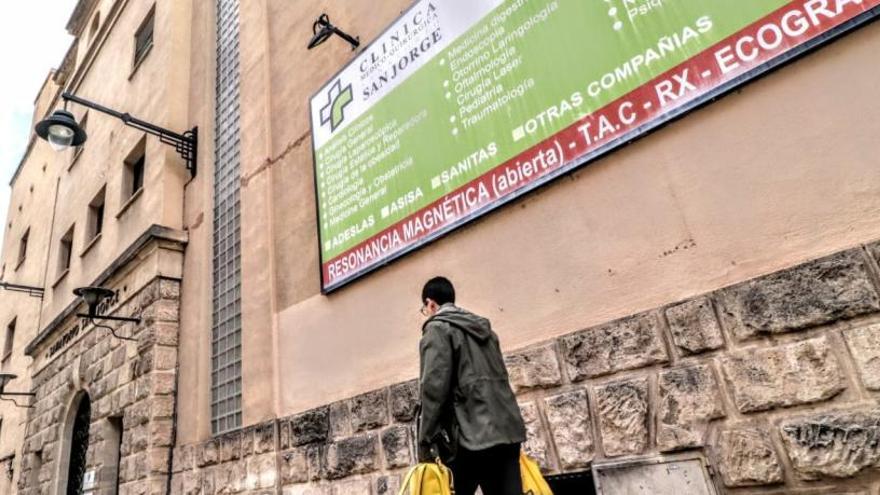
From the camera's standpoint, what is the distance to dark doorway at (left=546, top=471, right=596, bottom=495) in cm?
317

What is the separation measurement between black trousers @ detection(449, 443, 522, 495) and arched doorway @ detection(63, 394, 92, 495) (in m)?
8.04

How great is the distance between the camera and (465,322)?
278cm

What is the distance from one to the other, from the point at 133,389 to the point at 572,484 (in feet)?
20.2

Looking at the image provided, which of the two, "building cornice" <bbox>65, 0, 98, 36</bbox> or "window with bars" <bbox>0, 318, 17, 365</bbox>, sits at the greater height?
"building cornice" <bbox>65, 0, 98, 36</bbox>

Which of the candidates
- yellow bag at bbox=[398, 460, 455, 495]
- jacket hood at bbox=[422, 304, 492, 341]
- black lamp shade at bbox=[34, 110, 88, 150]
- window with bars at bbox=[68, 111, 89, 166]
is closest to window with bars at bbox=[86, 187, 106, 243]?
window with bars at bbox=[68, 111, 89, 166]

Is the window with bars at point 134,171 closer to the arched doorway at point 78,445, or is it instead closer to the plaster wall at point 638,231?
the arched doorway at point 78,445

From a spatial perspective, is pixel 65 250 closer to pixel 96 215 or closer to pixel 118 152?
pixel 96 215

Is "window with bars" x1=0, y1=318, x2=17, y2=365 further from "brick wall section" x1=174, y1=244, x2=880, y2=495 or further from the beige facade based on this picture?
"brick wall section" x1=174, y1=244, x2=880, y2=495

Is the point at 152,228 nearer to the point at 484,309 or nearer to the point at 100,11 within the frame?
the point at 484,309

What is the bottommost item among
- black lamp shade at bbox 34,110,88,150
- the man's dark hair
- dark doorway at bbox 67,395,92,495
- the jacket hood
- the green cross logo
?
the jacket hood

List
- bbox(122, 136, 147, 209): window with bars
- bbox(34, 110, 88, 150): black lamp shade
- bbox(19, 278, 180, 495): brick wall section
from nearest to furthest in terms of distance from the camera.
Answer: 1. bbox(19, 278, 180, 495): brick wall section
2. bbox(34, 110, 88, 150): black lamp shade
3. bbox(122, 136, 147, 209): window with bars

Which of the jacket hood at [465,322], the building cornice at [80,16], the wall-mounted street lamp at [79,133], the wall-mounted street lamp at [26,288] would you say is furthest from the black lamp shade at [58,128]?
the building cornice at [80,16]

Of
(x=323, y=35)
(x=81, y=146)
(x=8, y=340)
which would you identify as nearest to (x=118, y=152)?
(x=81, y=146)

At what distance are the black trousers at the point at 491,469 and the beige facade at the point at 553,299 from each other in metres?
0.71
